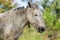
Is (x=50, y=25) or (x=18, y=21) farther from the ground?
(x=18, y=21)

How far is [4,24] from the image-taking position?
7.54 m

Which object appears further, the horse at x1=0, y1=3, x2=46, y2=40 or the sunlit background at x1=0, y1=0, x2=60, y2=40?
the sunlit background at x1=0, y1=0, x2=60, y2=40

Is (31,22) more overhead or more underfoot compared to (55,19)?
more overhead

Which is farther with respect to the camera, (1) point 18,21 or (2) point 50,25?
(2) point 50,25

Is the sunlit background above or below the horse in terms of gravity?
below

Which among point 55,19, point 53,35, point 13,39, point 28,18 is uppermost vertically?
point 28,18

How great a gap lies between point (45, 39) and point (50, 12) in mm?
1404

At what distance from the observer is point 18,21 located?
7.44 meters

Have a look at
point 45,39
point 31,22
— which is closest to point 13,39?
point 31,22

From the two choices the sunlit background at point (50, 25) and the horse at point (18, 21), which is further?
the sunlit background at point (50, 25)

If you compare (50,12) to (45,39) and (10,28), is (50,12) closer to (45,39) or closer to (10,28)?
(45,39)

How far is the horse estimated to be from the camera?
7164 millimetres

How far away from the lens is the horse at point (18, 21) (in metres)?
7.16

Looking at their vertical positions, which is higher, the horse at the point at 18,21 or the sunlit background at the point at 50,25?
the horse at the point at 18,21
